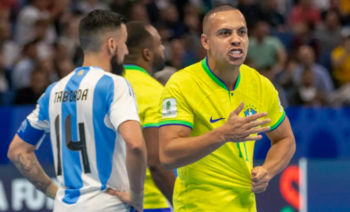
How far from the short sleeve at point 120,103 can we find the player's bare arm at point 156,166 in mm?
901

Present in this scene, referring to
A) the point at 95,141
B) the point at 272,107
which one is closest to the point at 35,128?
the point at 95,141

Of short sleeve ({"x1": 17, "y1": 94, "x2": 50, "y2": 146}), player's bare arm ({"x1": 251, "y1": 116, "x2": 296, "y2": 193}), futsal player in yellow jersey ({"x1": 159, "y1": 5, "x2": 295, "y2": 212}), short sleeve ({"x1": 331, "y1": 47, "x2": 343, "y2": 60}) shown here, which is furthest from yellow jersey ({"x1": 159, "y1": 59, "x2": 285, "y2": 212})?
short sleeve ({"x1": 331, "y1": 47, "x2": 343, "y2": 60})

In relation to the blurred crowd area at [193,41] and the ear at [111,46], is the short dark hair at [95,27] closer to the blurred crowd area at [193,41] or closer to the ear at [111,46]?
the ear at [111,46]

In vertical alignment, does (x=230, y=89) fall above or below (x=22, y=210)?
above

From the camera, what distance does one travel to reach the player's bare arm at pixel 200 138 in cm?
350

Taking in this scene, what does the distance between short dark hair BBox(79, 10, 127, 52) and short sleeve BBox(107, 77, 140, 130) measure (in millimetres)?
377

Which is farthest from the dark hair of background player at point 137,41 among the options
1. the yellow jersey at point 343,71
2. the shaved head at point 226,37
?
the yellow jersey at point 343,71

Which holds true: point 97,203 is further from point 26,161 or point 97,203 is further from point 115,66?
point 115,66

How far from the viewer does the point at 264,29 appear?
42.1 feet

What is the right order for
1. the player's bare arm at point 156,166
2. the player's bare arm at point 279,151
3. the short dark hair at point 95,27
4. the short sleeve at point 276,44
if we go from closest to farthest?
the player's bare arm at point 279,151, the short dark hair at point 95,27, the player's bare arm at point 156,166, the short sleeve at point 276,44

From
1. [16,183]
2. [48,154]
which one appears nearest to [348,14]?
[48,154]

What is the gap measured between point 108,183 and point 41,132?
2.23 feet

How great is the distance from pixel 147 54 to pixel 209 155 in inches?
63.9

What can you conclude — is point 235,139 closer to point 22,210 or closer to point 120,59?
point 120,59
